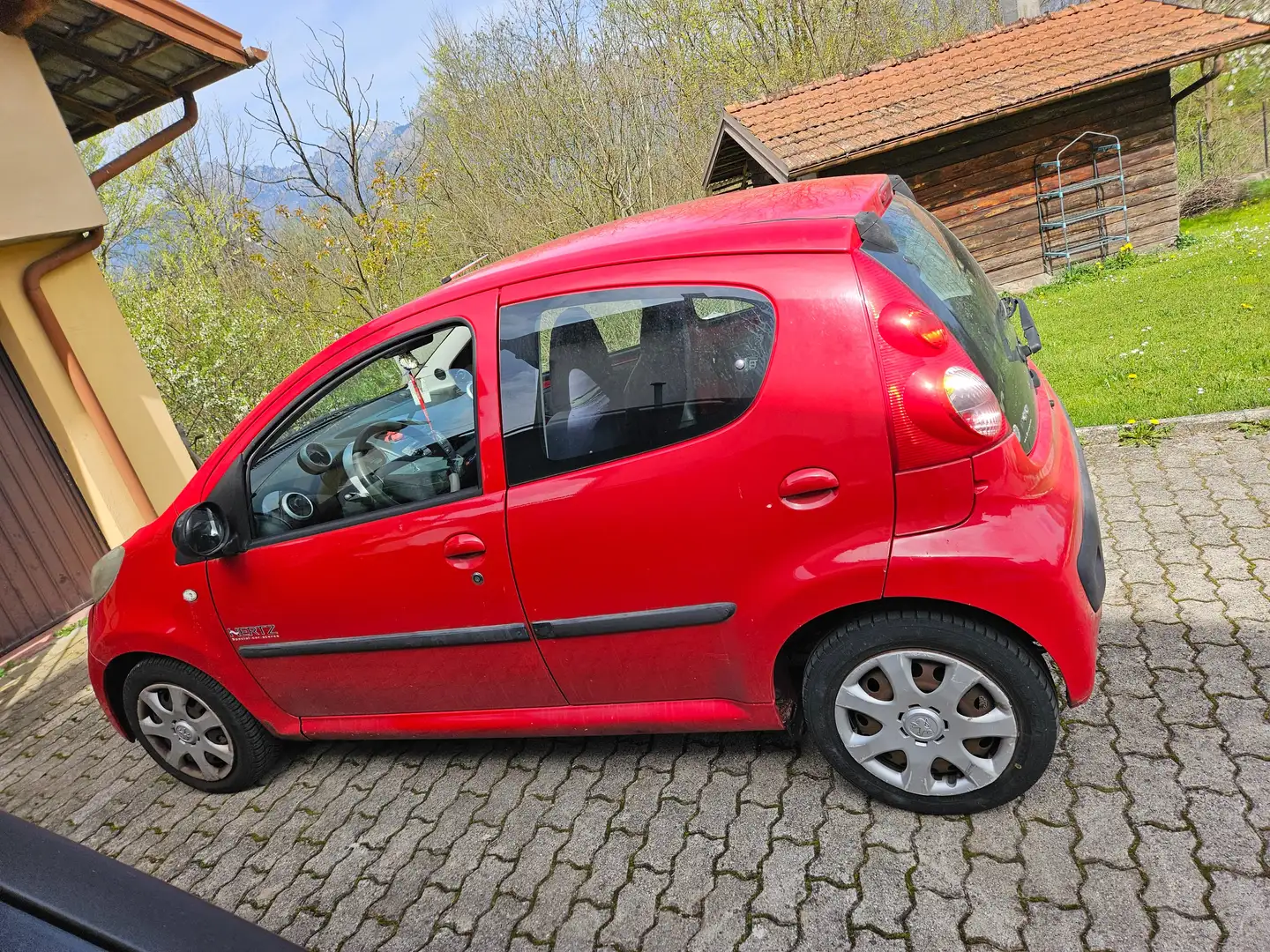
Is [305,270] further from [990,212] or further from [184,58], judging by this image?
[990,212]

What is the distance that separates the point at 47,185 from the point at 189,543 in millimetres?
4949

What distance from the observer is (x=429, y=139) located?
18.1 meters

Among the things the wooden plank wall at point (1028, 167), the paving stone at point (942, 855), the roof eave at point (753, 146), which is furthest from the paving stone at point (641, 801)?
the wooden plank wall at point (1028, 167)

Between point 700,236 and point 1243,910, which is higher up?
point 700,236

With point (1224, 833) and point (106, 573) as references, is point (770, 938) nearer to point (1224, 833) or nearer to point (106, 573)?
point (1224, 833)

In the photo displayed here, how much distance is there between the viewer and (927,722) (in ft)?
7.39

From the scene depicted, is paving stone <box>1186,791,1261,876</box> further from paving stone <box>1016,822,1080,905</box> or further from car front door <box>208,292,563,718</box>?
car front door <box>208,292,563,718</box>

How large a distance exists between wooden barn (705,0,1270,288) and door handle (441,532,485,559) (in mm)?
9757

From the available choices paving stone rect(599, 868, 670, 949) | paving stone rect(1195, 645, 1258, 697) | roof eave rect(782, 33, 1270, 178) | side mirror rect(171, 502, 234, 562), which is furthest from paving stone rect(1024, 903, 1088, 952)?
roof eave rect(782, 33, 1270, 178)

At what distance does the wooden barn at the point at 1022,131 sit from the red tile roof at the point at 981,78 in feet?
0.09

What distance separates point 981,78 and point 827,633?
12144mm

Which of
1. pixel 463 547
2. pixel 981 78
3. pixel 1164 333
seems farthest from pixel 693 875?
pixel 981 78

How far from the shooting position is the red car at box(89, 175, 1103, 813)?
2090 mm

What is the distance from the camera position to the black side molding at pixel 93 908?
1042mm
